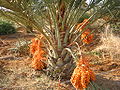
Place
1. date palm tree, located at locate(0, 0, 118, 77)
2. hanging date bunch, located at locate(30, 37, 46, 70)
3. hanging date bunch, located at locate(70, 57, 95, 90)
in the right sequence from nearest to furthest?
hanging date bunch, located at locate(70, 57, 95, 90) → date palm tree, located at locate(0, 0, 118, 77) → hanging date bunch, located at locate(30, 37, 46, 70)

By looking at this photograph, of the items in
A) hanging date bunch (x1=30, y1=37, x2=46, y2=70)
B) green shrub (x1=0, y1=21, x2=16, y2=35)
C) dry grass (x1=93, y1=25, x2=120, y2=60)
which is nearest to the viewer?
hanging date bunch (x1=30, y1=37, x2=46, y2=70)

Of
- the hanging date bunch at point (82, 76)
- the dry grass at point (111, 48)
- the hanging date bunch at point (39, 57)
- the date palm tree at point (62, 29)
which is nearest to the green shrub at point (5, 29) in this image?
the dry grass at point (111, 48)

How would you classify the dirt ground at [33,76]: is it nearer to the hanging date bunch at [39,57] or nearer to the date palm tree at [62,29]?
the hanging date bunch at [39,57]

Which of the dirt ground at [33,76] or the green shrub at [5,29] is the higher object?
the green shrub at [5,29]

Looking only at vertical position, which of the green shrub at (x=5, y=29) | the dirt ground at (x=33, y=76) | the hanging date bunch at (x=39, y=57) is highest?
the green shrub at (x=5, y=29)

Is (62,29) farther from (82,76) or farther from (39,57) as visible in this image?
(82,76)

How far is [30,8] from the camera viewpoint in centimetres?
246

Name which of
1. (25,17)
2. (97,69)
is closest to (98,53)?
(97,69)

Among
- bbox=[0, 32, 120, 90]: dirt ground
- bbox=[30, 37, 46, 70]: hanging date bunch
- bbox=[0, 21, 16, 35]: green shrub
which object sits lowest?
bbox=[0, 32, 120, 90]: dirt ground

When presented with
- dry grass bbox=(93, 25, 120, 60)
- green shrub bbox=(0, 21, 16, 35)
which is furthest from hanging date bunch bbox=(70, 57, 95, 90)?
green shrub bbox=(0, 21, 16, 35)

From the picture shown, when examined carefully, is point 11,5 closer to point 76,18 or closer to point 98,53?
point 76,18

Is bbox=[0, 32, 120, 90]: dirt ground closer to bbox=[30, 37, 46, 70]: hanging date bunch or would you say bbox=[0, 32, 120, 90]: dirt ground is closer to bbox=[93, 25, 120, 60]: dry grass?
bbox=[30, 37, 46, 70]: hanging date bunch

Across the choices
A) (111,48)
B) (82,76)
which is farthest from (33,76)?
(111,48)

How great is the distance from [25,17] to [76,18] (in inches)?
35.7
